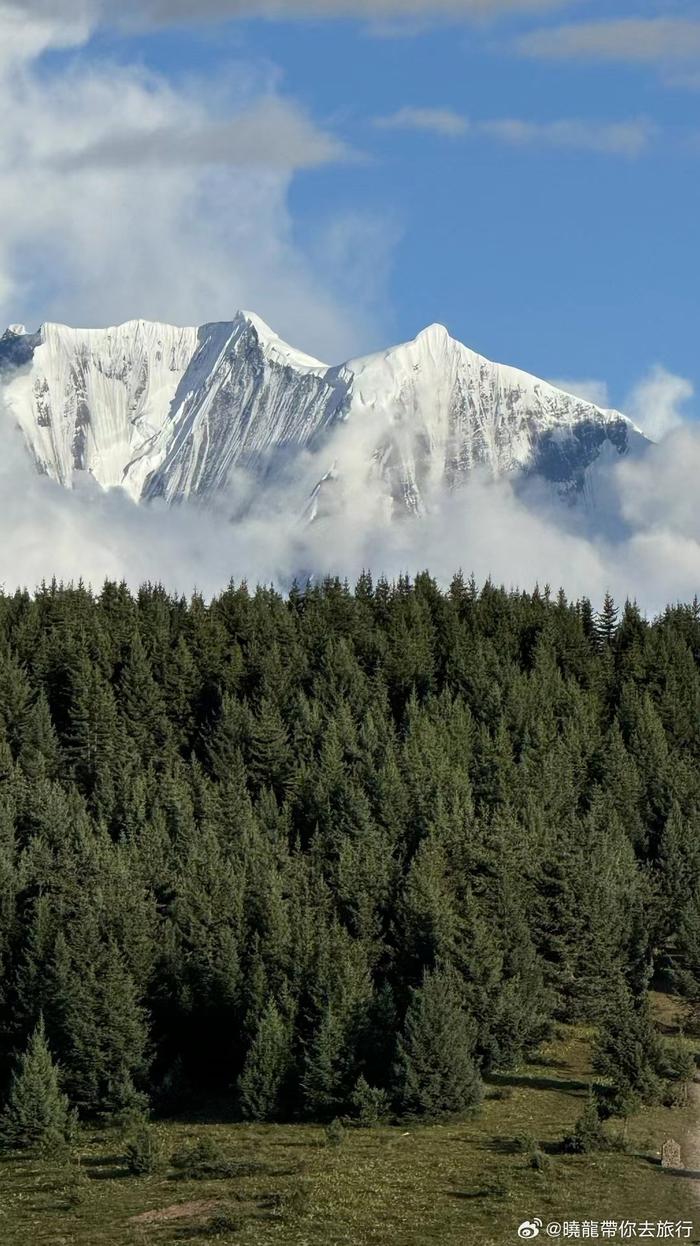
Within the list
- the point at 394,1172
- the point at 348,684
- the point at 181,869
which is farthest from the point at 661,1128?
the point at 348,684

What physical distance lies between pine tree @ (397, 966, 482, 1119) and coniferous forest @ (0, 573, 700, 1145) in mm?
119

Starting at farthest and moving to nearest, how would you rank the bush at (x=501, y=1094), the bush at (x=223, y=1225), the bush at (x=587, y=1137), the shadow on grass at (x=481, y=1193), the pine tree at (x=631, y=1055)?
Answer: the bush at (x=501, y=1094), the pine tree at (x=631, y=1055), the bush at (x=587, y=1137), the shadow on grass at (x=481, y=1193), the bush at (x=223, y=1225)

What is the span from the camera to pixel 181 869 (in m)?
120

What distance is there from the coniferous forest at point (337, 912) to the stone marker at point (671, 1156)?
34.4 ft

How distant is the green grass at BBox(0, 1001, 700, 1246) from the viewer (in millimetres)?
68500

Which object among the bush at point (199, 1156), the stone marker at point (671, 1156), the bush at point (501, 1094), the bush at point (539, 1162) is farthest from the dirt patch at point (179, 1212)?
the bush at point (501, 1094)

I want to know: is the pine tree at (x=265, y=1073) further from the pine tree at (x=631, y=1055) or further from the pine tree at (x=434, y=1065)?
the pine tree at (x=631, y=1055)

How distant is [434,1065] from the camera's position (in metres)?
88.8

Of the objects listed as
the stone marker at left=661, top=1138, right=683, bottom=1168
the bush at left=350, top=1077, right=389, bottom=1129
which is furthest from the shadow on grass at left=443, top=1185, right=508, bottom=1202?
the bush at left=350, top=1077, right=389, bottom=1129

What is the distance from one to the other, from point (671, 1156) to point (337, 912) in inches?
1603

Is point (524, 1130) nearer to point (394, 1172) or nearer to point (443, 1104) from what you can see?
point (443, 1104)

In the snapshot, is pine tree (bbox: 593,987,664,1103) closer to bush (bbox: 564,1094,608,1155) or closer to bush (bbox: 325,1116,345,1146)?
bush (bbox: 564,1094,608,1155)

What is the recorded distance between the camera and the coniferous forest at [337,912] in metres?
91.9

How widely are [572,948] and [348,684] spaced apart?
86324mm
